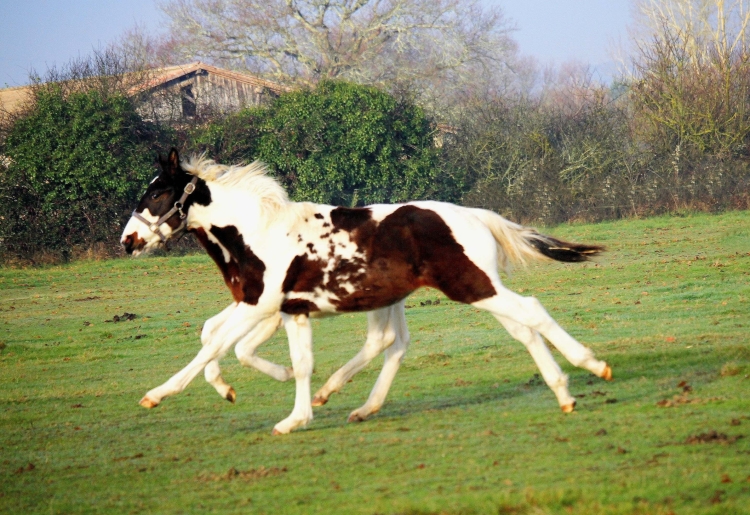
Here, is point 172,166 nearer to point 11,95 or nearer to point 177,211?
point 177,211

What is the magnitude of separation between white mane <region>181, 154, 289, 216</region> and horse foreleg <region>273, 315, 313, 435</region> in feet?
3.34

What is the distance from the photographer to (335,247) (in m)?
7.77

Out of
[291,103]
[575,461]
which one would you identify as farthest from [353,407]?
[291,103]

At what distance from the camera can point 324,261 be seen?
776cm

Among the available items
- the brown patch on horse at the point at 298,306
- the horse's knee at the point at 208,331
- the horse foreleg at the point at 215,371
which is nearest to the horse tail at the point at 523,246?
the brown patch on horse at the point at 298,306

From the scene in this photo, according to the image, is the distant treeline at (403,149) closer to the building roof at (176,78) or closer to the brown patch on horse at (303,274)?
the building roof at (176,78)

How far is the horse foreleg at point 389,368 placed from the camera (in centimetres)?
804

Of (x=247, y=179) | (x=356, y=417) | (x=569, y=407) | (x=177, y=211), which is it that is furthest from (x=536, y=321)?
(x=177, y=211)

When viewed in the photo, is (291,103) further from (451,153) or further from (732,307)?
(732,307)

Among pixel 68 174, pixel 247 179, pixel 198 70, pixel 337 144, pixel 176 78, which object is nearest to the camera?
pixel 247 179

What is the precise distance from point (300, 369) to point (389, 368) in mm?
881

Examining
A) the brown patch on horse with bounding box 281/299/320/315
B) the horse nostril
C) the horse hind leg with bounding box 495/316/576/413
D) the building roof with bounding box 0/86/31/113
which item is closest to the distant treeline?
the building roof with bounding box 0/86/31/113

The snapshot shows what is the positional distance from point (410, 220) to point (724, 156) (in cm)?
2673

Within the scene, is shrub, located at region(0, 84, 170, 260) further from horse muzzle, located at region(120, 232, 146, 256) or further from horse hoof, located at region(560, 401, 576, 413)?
horse hoof, located at region(560, 401, 576, 413)
